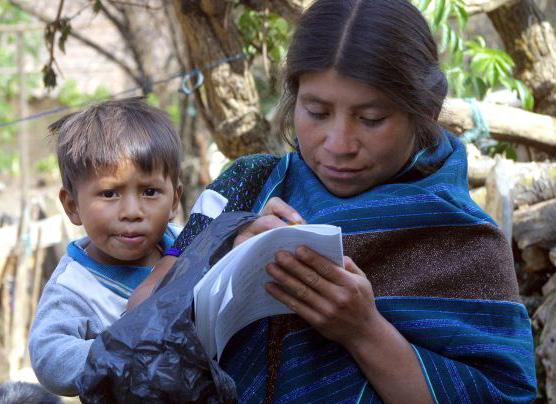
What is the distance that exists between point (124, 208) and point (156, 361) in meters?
0.63

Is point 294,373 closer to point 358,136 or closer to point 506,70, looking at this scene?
point 358,136

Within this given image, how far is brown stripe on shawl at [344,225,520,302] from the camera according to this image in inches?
78.6

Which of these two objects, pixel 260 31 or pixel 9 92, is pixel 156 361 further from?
pixel 9 92

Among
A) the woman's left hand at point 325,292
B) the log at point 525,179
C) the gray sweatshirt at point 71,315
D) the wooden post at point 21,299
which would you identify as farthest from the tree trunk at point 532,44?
the wooden post at point 21,299

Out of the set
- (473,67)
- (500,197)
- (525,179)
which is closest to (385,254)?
(500,197)

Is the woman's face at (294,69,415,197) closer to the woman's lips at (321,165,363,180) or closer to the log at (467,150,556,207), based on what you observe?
the woman's lips at (321,165,363,180)

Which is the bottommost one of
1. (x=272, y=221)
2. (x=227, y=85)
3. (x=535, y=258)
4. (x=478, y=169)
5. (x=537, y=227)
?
(x=535, y=258)

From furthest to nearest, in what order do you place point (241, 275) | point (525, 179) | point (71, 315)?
point (525, 179), point (71, 315), point (241, 275)

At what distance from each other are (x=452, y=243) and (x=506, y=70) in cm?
298

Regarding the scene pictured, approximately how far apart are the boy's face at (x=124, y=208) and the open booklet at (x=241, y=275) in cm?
45

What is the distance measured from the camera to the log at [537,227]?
410cm

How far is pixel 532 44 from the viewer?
201 inches

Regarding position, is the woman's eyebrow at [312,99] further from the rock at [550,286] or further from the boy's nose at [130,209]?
the rock at [550,286]

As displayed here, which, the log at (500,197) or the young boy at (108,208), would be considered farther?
the log at (500,197)
